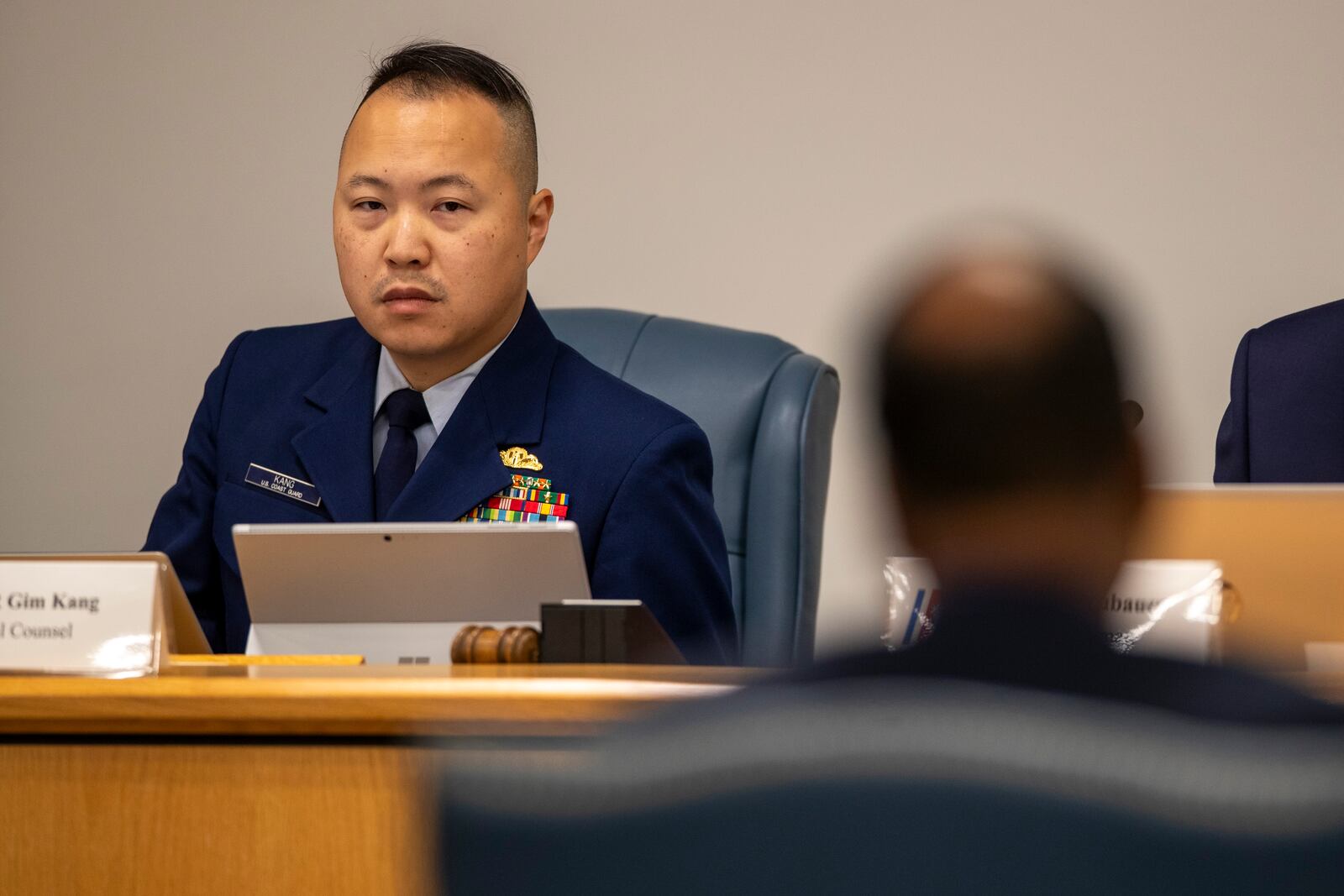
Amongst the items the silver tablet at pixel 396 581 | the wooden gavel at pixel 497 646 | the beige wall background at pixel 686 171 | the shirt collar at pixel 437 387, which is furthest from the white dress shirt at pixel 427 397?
the beige wall background at pixel 686 171

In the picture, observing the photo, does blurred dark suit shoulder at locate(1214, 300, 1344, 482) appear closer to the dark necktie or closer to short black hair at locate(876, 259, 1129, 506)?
the dark necktie

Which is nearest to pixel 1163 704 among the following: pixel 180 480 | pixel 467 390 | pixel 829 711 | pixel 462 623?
pixel 829 711

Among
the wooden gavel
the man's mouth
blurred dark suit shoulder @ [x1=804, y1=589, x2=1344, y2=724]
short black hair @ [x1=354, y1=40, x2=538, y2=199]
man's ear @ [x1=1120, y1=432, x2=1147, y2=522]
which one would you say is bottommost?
the wooden gavel

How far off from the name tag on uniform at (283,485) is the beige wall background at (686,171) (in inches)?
38.7

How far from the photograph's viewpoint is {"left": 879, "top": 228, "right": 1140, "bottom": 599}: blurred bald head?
0.54 m

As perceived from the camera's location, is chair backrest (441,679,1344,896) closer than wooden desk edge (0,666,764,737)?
Yes

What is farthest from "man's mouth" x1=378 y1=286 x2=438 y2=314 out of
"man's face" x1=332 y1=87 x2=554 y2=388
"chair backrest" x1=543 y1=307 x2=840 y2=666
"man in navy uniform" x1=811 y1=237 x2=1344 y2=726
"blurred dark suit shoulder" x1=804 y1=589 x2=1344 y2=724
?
"blurred dark suit shoulder" x1=804 y1=589 x2=1344 y2=724

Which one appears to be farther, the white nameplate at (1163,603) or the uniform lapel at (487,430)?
the uniform lapel at (487,430)

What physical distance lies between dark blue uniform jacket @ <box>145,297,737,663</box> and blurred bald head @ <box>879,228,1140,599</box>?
0.91 meters

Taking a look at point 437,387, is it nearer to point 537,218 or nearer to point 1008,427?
point 537,218

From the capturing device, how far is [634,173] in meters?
2.58

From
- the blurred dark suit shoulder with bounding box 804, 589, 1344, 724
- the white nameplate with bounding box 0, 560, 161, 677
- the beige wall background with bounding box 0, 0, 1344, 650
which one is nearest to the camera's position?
the blurred dark suit shoulder with bounding box 804, 589, 1344, 724

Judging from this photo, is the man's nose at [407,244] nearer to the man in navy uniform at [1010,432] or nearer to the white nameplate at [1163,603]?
the white nameplate at [1163,603]

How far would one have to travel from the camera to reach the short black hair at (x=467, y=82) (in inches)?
63.7
